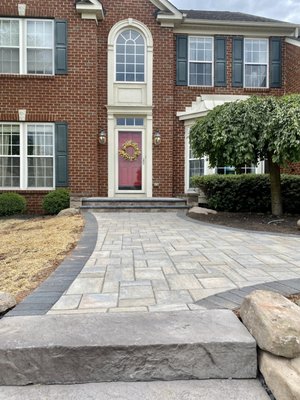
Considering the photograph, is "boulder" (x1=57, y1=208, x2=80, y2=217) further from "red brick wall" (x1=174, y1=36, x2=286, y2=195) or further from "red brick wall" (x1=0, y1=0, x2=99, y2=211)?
"red brick wall" (x1=174, y1=36, x2=286, y2=195)

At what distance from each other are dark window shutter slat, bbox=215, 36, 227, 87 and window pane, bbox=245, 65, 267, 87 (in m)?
0.87

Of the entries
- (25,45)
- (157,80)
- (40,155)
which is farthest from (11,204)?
(157,80)

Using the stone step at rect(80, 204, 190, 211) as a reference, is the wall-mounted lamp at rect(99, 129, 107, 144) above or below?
above

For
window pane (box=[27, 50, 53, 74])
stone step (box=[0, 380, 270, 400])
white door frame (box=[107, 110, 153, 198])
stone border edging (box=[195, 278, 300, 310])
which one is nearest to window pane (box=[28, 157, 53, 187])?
white door frame (box=[107, 110, 153, 198])

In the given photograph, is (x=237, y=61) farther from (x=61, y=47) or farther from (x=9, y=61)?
(x=9, y=61)

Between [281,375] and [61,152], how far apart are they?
10.0 meters

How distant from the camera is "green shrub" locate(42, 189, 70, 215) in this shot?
10250 mm

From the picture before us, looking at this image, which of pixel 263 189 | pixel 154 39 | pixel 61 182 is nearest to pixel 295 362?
pixel 263 189

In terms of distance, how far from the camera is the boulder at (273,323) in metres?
1.99

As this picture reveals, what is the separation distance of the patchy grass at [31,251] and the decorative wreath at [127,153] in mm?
3882

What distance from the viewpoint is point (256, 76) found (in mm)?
12125

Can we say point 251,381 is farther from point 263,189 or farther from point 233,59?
point 233,59

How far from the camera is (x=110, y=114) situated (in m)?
11.5

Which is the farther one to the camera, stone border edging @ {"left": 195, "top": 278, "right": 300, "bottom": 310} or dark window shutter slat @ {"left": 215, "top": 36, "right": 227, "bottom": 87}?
dark window shutter slat @ {"left": 215, "top": 36, "right": 227, "bottom": 87}
